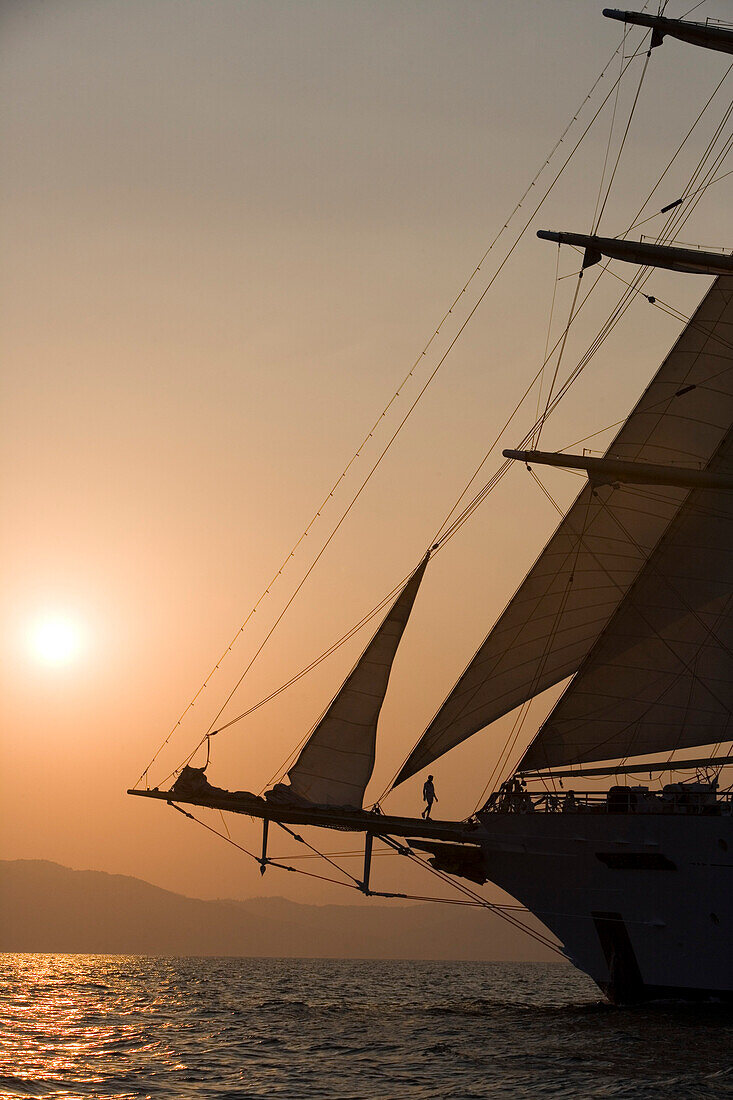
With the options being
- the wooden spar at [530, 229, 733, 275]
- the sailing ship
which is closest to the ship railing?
the sailing ship

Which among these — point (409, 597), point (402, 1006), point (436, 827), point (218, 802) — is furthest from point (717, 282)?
point (402, 1006)

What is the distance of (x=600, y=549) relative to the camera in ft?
126

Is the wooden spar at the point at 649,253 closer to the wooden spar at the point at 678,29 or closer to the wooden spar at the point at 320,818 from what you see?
the wooden spar at the point at 678,29

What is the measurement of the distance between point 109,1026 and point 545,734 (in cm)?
1468

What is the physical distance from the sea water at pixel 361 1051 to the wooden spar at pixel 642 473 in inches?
566

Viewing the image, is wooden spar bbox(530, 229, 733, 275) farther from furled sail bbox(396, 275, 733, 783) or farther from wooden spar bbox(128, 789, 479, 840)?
wooden spar bbox(128, 789, 479, 840)

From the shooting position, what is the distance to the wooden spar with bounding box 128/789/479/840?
117 feet

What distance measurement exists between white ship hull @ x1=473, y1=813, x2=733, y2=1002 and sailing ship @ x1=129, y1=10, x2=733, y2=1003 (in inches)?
2.0

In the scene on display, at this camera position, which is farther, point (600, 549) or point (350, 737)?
point (600, 549)

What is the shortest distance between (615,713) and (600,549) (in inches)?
206

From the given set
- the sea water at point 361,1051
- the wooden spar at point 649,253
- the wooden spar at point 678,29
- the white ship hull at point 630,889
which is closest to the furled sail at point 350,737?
the white ship hull at point 630,889

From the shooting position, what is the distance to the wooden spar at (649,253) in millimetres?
39156

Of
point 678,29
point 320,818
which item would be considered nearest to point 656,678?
point 320,818

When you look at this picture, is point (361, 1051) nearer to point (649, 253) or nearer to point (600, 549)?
point (600, 549)
